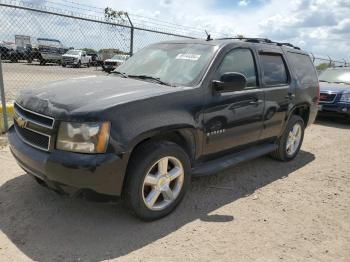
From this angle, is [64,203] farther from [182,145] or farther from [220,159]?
[220,159]

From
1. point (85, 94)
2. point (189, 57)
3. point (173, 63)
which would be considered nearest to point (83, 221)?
point (85, 94)

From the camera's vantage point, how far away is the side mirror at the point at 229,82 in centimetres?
403

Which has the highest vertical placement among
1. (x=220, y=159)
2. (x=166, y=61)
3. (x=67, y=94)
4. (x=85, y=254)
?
(x=166, y=61)

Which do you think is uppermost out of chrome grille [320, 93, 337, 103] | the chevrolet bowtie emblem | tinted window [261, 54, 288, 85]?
tinted window [261, 54, 288, 85]

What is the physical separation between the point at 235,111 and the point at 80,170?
2.08m

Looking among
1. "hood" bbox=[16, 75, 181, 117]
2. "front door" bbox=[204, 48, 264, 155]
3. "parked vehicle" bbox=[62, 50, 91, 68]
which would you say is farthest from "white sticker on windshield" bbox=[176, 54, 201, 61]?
"parked vehicle" bbox=[62, 50, 91, 68]

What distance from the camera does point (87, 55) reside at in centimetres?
2958

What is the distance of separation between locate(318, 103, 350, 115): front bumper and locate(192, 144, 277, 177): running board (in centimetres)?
537

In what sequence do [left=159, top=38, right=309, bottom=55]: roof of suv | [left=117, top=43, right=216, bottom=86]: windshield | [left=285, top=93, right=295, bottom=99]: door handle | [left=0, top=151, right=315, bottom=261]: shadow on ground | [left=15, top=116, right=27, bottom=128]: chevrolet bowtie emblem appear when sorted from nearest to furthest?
[left=0, top=151, right=315, bottom=261]: shadow on ground, [left=15, top=116, right=27, bottom=128]: chevrolet bowtie emblem, [left=117, top=43, right=216, bottom=86]: windshield, [left=159, top=38, right=309, bottom=55]: roof of suv, [left=285, top=93, right=295, bottom=99]: door handle

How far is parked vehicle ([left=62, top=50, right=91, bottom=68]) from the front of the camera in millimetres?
27312

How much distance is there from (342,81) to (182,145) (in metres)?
8.79

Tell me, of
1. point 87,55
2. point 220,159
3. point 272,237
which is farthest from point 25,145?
point 87,55

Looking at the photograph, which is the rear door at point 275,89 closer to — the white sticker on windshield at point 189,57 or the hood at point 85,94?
the white sticker on windshield at point 189,57

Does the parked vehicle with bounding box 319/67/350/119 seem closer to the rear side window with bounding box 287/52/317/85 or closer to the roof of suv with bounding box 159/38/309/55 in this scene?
the rear side window with bounding box 287/52/317/85
